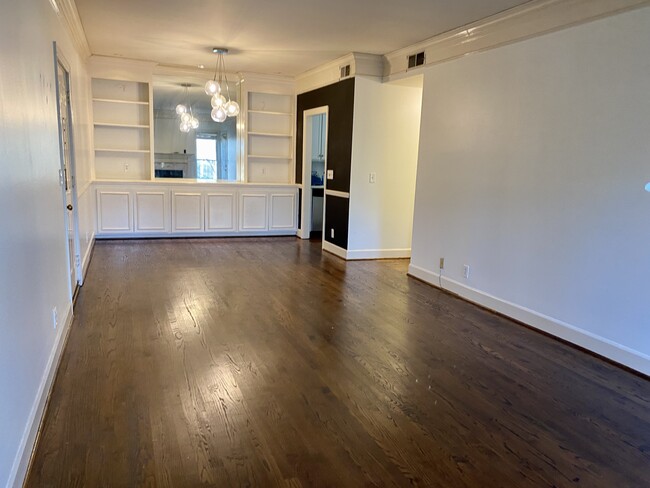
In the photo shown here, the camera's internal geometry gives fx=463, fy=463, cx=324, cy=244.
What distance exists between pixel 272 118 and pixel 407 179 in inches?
122

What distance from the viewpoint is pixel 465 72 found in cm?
461

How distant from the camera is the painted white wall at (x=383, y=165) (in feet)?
20.0

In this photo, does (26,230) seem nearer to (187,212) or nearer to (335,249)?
(335,249)

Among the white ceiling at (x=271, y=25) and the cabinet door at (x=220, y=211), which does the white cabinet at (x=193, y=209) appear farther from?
the white ceiling at (x=271, y=25)

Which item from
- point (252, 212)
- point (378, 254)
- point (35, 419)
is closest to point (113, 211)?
point (252, 212)

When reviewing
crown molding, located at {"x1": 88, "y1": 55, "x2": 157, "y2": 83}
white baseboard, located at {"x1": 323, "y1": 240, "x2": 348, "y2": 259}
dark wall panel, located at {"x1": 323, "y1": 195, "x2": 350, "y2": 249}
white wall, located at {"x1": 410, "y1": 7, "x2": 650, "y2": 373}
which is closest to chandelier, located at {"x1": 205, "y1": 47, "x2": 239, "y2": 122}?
crown molding, located at {"x1": 88, "y1": 55, "x2": 157, "y2": 83}

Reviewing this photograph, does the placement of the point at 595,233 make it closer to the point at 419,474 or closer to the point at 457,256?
the point at 457,256

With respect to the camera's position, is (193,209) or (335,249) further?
(193,209)

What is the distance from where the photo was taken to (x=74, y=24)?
466 centimetres

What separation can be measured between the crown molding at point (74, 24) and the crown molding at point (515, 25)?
3518mm

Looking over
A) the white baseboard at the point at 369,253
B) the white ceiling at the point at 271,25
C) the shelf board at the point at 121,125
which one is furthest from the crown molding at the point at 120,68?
the white baseboard at the point at 369,253

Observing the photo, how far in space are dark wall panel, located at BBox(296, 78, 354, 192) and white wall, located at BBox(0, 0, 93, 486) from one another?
3644 mm

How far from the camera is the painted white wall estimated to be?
240 inches

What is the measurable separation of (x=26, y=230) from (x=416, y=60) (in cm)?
452
